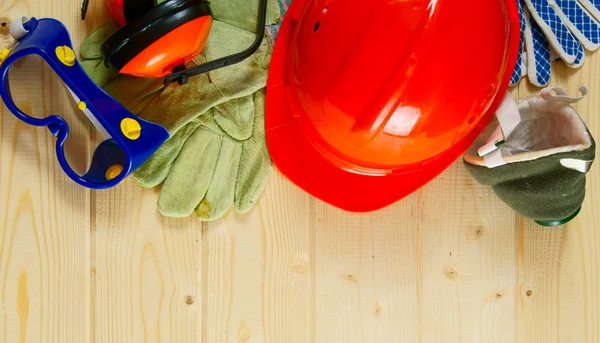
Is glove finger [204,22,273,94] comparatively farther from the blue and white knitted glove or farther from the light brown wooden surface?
the blue and white knitted glove

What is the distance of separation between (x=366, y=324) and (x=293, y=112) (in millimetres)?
324

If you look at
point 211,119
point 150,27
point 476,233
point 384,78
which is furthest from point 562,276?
point 150,27

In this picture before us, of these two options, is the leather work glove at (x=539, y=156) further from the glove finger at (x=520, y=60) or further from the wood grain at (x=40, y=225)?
the wood grain at (x=40, y=225)

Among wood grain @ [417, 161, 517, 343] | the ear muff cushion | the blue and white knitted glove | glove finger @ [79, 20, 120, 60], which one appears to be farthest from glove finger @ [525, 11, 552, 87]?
glove finger @ [79, 20, 120, 60]

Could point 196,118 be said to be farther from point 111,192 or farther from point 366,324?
point 366,324

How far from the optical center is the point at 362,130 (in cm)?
69

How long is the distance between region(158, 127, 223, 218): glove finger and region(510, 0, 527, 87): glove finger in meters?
0.44

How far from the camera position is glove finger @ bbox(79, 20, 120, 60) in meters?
0.78

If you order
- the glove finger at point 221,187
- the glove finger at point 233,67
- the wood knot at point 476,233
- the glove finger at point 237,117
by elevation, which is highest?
the glove finger at point 233,67

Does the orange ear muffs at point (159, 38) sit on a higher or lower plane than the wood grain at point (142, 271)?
higher

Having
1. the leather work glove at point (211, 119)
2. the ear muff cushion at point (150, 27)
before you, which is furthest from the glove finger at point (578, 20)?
the ear muff cushion at point (150, 27)

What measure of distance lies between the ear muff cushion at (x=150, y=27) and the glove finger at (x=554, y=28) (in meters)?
0.46

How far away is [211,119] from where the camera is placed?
2.63 feet

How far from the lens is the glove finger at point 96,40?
78 cm
